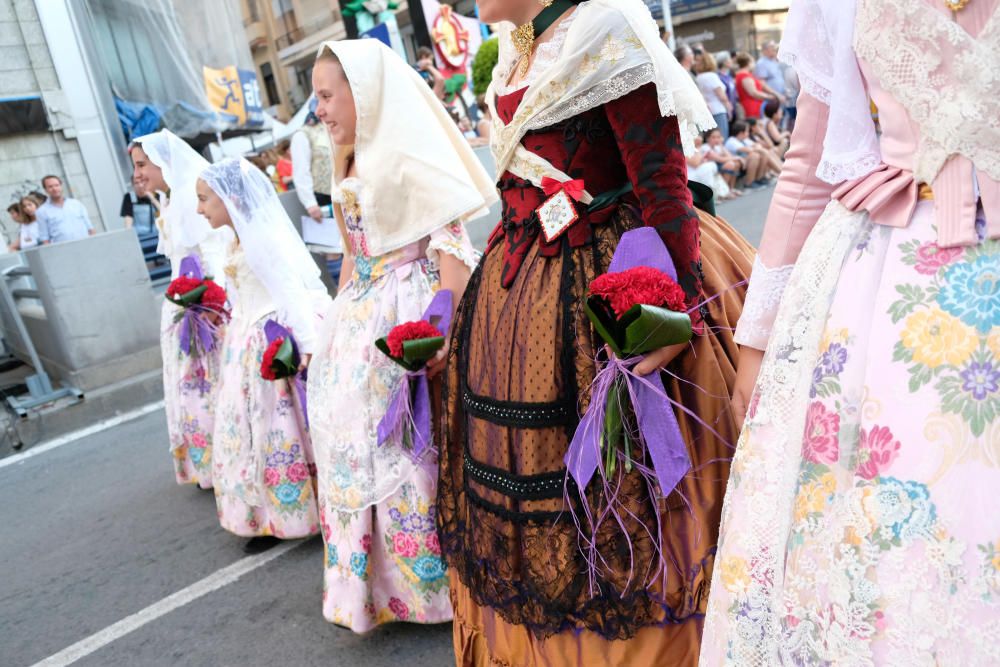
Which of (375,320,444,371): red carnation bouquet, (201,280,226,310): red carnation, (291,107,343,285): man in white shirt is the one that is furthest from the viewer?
(291,107,343,285): man in white shirt

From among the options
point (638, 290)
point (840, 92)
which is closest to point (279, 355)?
point (638, 290)

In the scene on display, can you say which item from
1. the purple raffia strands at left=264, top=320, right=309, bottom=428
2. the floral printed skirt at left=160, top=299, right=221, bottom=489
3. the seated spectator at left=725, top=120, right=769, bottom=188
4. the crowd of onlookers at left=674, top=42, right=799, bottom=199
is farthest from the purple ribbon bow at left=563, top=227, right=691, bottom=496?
the seated spectator at left=725, top=120, right=769, bottom=188

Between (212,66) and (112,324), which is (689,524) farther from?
(212,66)

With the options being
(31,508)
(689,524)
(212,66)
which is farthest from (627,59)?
(212,66)

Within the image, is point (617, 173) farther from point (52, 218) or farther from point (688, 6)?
point (688, 6)

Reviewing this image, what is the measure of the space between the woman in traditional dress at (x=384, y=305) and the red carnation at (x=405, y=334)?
11 cm

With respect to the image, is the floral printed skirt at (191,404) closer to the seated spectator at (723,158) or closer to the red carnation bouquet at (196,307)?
the red carnation bouquet at (196,307)

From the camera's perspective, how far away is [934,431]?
98 centimetres

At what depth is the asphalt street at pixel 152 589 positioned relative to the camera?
105 inches

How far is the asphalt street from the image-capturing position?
2672mm

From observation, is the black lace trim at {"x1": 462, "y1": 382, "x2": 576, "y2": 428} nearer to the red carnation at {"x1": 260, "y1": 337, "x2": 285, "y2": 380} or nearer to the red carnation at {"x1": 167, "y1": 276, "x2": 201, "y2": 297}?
the red carnation at {"x1": 260, "y1": 337, "x2": 285, "y2": 380}

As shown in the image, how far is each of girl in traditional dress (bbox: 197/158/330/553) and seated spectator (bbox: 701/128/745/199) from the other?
25.8 ft

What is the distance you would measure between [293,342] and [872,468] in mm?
2483

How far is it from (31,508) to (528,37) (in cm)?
413
